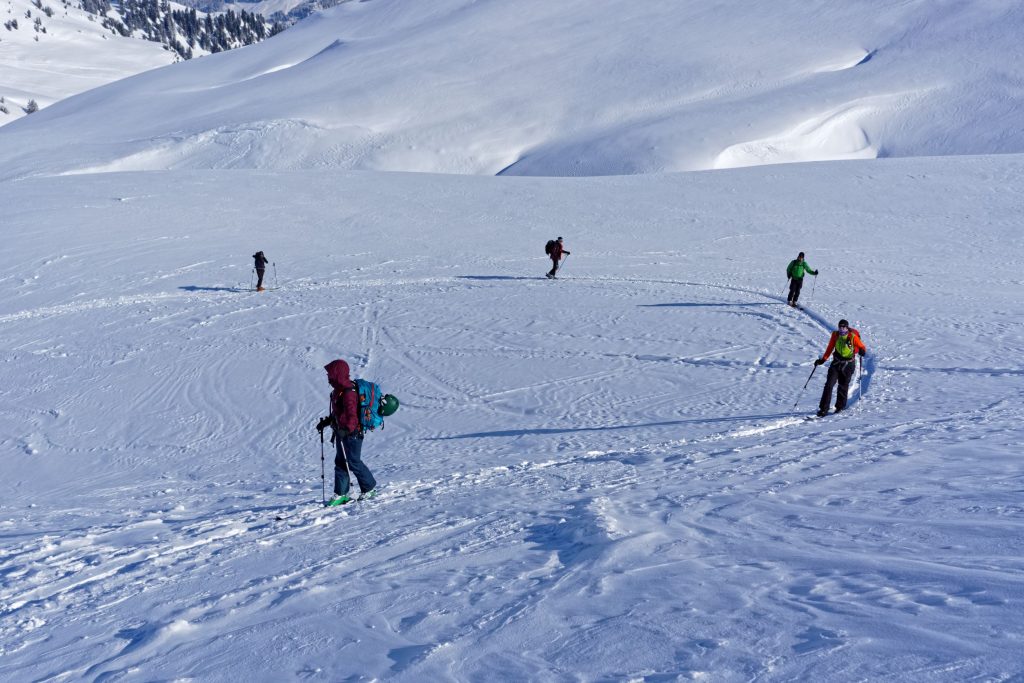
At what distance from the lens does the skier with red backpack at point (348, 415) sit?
770cm

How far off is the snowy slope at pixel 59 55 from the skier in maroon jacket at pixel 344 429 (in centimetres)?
10897

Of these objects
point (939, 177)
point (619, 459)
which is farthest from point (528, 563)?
point (939, 177)

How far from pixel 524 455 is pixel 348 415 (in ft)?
8.36

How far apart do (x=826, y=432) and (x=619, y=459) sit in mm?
2379

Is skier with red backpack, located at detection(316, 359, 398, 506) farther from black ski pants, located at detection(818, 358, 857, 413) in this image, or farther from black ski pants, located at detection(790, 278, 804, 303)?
black ski pants, located at detection(790, 278, 804, 303)

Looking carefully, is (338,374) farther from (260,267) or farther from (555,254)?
(260,267)

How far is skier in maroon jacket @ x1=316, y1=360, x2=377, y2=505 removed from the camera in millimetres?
7699

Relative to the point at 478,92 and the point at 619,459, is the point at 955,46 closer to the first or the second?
the point at 478,92

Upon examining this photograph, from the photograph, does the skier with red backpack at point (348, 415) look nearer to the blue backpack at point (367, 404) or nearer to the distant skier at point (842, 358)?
the blue backpack at point (367, 404)

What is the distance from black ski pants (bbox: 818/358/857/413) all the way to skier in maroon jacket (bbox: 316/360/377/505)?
577 centimetres

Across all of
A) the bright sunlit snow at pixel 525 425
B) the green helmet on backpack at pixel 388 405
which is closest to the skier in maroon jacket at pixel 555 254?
the bright sunlit snow at pixel 525 425

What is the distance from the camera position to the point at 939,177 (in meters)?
29.8

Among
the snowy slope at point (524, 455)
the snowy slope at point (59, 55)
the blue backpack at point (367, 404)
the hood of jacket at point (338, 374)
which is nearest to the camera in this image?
the snowy slope at point (524, 455)

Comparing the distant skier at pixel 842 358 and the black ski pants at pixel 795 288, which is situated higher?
the black ski pants at pixel 795 288
